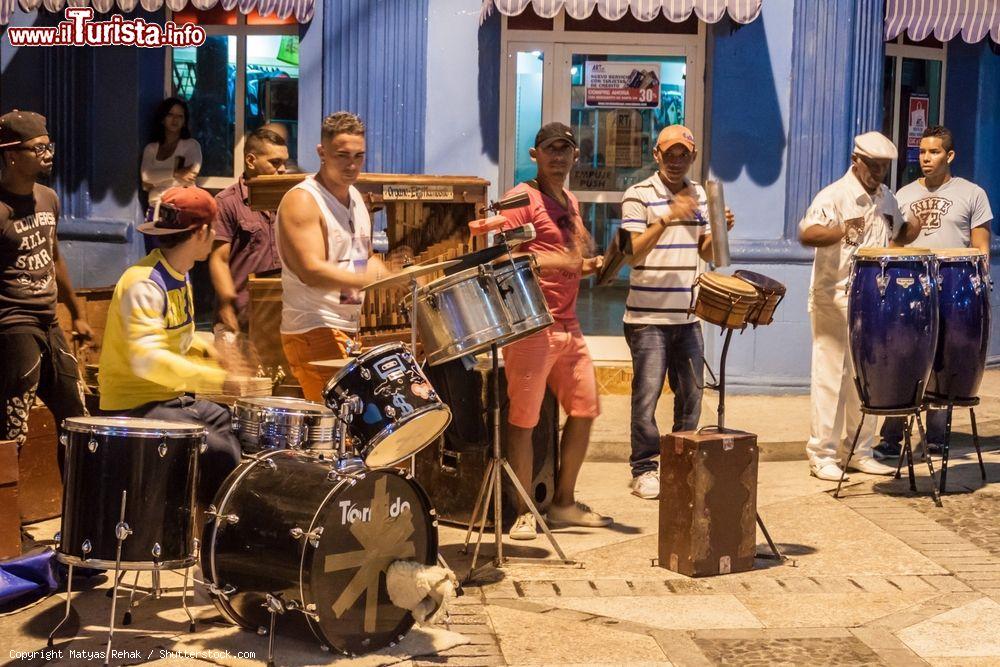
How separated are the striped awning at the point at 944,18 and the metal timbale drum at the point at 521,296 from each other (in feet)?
19.2

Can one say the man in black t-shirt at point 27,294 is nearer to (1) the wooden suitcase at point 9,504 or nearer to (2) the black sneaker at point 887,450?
(1) the wooden suitcase at point 9,504

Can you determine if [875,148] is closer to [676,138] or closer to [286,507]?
[676,138]

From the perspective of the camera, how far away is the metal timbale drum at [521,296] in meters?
6.20

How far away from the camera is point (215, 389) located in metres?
5.62

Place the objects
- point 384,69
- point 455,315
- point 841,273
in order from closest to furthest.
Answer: point 455,315 → point 841,273 → point 384,69

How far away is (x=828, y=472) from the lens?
865 cm

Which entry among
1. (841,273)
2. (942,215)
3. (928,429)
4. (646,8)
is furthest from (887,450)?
(646,8)

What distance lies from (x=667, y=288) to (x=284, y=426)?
2966 millimetres

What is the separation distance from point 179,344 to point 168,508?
0.77 m

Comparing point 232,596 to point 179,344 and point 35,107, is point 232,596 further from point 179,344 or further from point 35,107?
point 35,107

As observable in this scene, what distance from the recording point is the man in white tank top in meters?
6.37

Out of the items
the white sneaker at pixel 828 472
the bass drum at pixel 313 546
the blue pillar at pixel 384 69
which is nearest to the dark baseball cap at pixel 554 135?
the bass drum at pixel 313 546

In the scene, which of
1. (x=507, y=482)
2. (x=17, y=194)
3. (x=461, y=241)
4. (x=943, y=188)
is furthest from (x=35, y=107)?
(x=943, y=188)

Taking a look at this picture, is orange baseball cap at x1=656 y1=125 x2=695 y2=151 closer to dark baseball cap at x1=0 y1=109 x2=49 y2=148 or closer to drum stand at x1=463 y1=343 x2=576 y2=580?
drum stand at x1=463 y1=343 x2=576 y2=580
